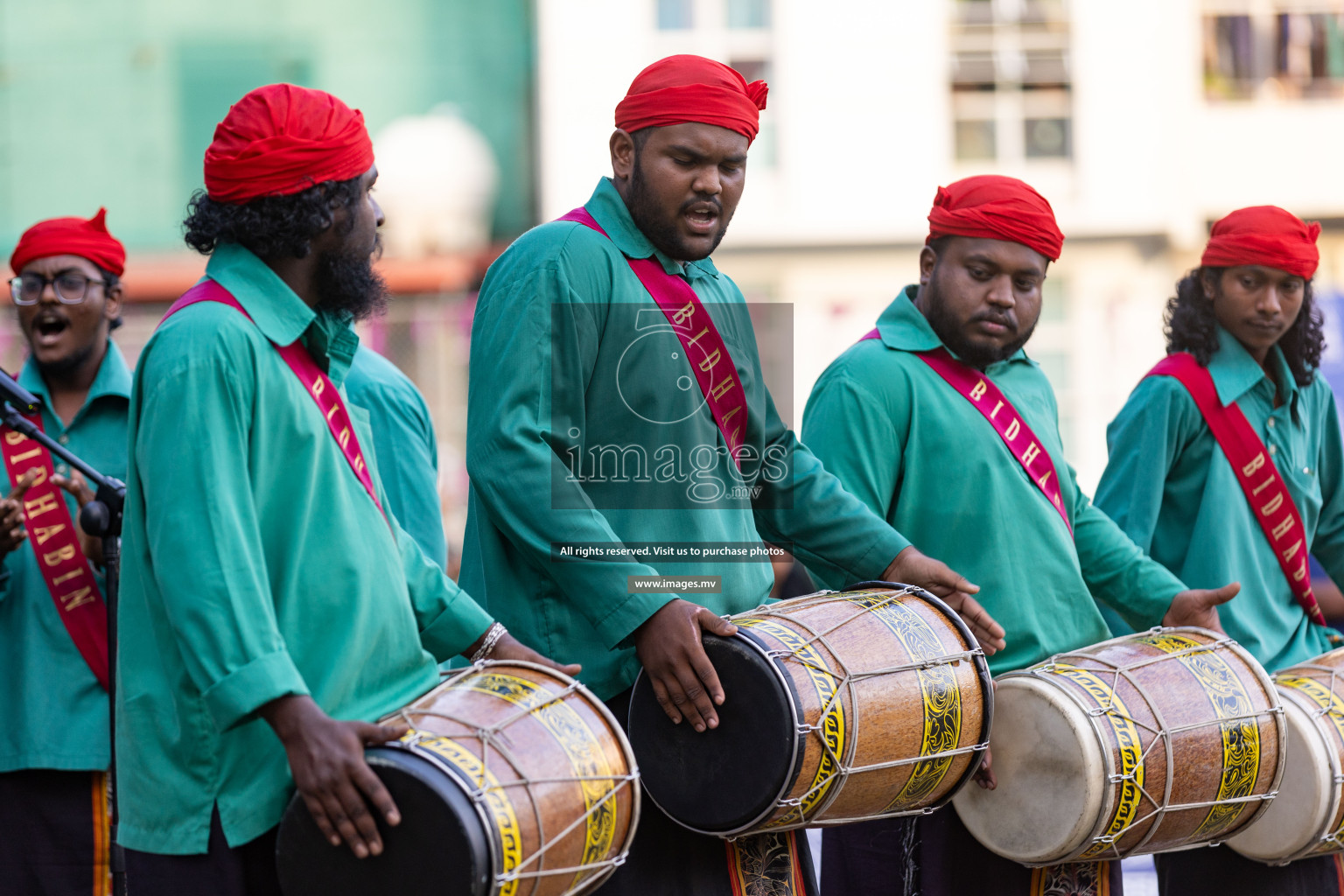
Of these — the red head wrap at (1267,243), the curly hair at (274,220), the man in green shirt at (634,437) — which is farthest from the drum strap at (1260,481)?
the curly hair at (274,220)

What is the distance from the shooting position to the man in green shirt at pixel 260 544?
2.69m

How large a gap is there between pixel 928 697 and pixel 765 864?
540mm

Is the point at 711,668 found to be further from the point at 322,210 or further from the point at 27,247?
the point at 27,247

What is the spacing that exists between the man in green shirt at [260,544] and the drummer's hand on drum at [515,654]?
1cm

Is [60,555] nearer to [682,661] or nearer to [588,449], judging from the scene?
[588,449]

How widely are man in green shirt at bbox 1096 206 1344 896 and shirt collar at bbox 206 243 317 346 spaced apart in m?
2.98

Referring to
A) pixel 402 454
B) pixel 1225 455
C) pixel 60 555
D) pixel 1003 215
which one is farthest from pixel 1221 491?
pixel 60 555

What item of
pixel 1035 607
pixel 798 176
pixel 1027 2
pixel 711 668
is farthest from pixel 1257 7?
pixel 711 668

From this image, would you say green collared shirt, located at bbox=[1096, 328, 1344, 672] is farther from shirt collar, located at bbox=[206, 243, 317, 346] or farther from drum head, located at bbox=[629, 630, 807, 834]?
shirt collar, located at bbox=[206, 243, 317, 346]

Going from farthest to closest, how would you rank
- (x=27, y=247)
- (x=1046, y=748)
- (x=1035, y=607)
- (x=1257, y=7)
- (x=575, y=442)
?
(x=1257, y=7)
(x=27, y=247)
(x=1035, y=607)
(x=1046, y=748)
(x=575, y=442)

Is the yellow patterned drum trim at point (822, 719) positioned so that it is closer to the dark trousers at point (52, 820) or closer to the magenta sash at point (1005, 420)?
the magenta sash at point (1005, 420)

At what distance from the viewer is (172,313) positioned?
2.93 m

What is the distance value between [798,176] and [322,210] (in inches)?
575

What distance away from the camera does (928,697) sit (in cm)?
351
